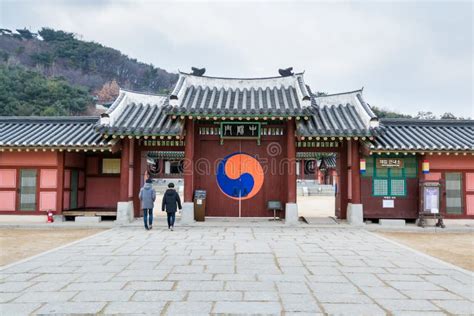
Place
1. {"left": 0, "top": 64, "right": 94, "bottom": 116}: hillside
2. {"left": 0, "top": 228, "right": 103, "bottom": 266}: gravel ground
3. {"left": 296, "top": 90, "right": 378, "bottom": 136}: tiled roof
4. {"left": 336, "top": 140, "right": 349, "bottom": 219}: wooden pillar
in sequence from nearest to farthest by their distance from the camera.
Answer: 1. {"left": 0, "top": 228, "right": 103, "bottom": 266}: gravel ground
2. {"left": 296, "top": 90, "right": 378, "bottom": 136}: tiled roof
3. {"left": 336, "top": 140, "right": 349, "bottom": 219}: wooden pillar
4. {"left": 0, "top": 64, "right": 94, "bottom": 116}: hillside

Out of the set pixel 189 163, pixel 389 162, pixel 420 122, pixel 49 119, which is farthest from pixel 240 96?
pixel 49 119

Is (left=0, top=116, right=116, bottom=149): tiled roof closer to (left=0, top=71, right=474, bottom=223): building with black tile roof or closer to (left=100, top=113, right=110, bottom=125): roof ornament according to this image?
(left=0, top=71, right=474, bottom=223): building with black tile roof

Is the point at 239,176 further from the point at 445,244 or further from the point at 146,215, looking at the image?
the point at 445,244

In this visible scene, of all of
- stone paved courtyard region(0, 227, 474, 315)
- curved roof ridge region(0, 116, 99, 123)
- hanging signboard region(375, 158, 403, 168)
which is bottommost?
stone paved courtyard region(0, 227, 474, 315)

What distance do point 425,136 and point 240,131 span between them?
287 inches

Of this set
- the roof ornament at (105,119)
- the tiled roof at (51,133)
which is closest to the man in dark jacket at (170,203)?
the tiled roof at (51,133)

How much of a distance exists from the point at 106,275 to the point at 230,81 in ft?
36.2

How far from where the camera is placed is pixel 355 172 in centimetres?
1305

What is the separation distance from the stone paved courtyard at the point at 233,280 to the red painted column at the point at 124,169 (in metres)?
3.54

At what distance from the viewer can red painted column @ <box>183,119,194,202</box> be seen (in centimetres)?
1299

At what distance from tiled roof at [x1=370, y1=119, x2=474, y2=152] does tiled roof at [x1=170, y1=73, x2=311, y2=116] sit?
3467mm

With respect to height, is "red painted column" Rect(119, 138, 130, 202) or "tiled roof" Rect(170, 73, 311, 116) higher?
"tiled roof" Rect(170, 73, 311, 116)

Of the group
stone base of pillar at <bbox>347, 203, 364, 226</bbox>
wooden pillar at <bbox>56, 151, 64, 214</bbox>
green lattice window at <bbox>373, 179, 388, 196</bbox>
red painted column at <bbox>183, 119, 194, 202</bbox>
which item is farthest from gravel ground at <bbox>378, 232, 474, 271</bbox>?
wooden pillar at <bbox>56, 151, 64, 214</bbox>

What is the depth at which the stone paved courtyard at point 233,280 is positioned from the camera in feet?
15.7
